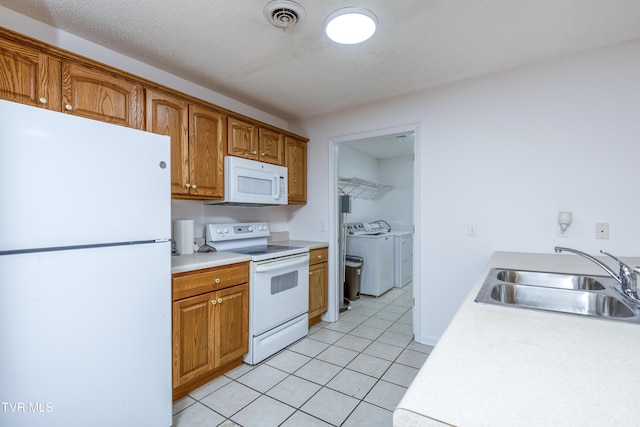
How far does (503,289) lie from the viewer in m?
1.39

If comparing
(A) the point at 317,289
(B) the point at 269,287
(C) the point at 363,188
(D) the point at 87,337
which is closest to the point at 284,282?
(B) the point at 269,287

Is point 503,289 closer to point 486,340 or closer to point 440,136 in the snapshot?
point 486,340

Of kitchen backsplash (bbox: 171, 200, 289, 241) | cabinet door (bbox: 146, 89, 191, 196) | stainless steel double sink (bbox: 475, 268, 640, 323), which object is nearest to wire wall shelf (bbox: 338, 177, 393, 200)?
kitchen backsplash (bbox: 171, 200, 289, 241)

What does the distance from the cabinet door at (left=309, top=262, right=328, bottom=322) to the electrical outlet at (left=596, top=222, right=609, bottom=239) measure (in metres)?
2.26

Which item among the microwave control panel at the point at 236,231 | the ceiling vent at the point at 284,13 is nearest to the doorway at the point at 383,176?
the microwave control panel at the point at 236,231

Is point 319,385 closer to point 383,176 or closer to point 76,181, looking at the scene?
point 76,181

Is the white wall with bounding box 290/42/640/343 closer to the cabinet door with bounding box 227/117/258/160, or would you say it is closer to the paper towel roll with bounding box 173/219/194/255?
the cabinet door with bounding box 227/117/258/160

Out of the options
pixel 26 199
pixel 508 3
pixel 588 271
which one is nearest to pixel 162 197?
pixel 26 199

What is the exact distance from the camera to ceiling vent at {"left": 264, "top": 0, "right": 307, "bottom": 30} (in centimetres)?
156

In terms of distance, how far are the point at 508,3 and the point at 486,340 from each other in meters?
1.76

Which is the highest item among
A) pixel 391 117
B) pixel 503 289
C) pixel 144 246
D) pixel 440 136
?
pixel 391 117

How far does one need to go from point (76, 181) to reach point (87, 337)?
68 centimetres

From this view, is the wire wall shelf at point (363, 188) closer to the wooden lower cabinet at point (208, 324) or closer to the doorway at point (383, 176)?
the doorway at point (383, 176)

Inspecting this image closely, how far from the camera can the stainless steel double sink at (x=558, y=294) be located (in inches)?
46.0
